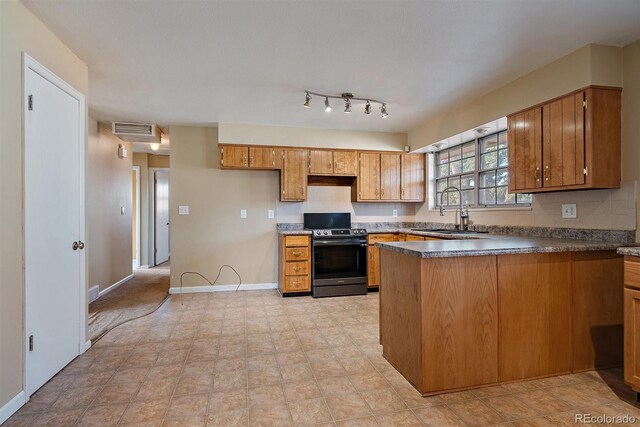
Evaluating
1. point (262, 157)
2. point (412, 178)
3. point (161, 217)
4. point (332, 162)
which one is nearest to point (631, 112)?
point (412, 178)

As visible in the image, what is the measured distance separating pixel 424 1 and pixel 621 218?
2.11 meters

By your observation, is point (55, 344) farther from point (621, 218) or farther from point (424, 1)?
point (621, 218)

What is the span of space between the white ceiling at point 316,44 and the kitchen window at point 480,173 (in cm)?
69

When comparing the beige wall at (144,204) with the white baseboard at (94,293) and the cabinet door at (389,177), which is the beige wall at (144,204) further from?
the cabinet door at (389,177)

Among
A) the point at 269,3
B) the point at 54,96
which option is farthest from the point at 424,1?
the point at 54,96

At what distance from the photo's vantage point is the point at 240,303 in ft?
13.1

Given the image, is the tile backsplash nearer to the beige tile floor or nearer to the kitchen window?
the kitchen window

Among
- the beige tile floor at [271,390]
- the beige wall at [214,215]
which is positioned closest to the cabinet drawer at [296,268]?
the beige wall at [214,215]

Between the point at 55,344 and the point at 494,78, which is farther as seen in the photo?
the point at 494,78

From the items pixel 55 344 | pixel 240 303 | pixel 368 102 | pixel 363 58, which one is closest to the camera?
pixel 55 344

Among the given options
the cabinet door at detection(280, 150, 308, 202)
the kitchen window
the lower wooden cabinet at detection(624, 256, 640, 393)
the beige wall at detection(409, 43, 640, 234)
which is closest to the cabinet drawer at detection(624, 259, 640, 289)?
the lower wooden cabinet at detection(624, 256, 640, 393)

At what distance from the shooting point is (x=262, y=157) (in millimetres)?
4414

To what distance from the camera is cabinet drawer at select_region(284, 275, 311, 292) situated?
13.9ft

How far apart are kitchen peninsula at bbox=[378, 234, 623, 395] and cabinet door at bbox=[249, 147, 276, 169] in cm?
257
